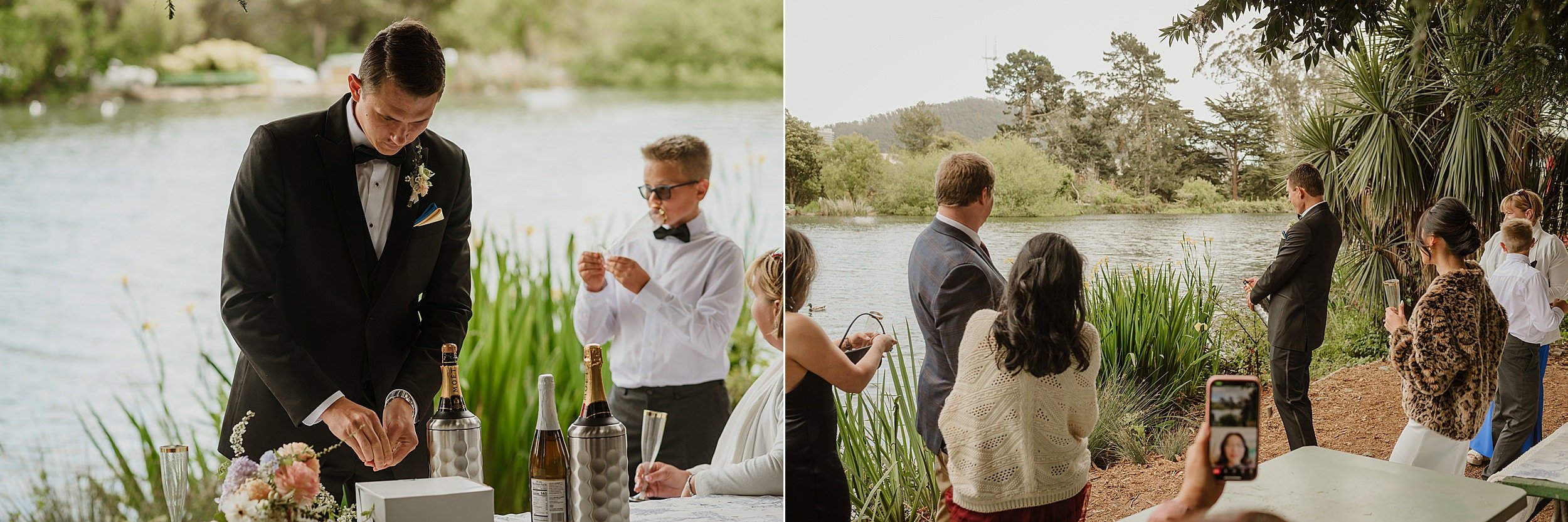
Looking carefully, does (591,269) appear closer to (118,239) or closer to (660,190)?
(660,190)

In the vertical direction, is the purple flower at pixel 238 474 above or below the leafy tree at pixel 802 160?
below

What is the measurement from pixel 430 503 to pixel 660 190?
2424 millimetres

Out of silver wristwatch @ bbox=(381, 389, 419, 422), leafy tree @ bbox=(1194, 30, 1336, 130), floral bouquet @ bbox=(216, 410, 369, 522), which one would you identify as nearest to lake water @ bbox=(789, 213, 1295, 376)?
leafy tree @ bbox=(1194, 30, 1336, 130)

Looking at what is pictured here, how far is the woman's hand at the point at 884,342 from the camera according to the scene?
3.54m

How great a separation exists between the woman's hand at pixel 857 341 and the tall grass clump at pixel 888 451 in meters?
0.09

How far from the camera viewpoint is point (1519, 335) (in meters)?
3.15

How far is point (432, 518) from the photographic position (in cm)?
183

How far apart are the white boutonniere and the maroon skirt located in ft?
6.16

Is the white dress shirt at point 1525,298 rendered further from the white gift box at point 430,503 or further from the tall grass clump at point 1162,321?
the white gift box at point 430,503

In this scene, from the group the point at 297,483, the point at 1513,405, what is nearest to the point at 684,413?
the point at 297,483

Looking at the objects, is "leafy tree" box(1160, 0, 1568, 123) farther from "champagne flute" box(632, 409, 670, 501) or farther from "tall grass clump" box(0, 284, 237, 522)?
"tall grass clump" box(0, 284, 237, 522)

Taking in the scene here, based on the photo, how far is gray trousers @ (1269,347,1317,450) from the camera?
3225 mm

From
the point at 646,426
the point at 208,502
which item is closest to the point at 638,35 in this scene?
the point at 646,426

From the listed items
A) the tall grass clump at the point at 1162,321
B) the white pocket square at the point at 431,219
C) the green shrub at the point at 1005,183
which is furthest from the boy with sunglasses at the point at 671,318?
the tall grass clump at the point at 1162,321
